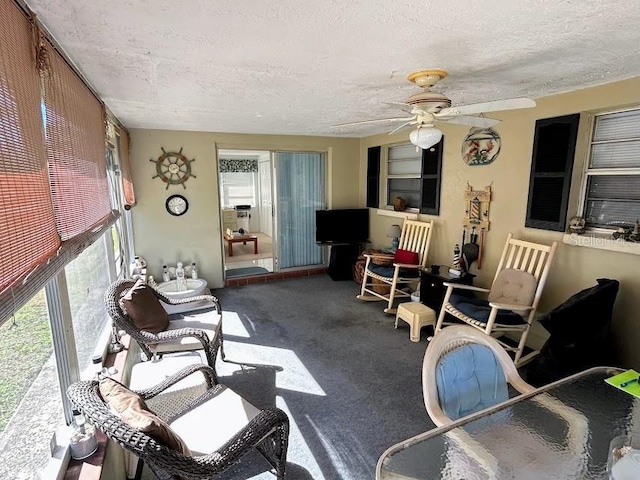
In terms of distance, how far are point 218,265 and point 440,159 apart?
3.30 m

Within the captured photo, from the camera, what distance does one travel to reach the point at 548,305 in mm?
3037

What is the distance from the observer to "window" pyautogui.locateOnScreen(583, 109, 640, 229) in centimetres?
246

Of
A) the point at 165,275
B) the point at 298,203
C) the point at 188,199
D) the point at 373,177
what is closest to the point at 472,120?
the point at 373,177

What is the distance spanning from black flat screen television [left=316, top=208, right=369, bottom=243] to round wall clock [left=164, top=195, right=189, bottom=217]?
1.88m

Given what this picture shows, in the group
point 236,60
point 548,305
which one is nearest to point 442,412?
point 236,60

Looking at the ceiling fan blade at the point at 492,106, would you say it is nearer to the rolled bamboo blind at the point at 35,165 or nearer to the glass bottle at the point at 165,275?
the rolled bamboo blind at the point at 35,165

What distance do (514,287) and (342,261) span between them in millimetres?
2691

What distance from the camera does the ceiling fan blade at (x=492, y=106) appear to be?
1.75 m

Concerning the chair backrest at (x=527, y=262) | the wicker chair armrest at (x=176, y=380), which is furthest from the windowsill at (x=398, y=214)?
the wicker chair armrest at (x=176, y=380)

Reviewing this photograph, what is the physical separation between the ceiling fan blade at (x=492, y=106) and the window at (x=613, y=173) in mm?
1356

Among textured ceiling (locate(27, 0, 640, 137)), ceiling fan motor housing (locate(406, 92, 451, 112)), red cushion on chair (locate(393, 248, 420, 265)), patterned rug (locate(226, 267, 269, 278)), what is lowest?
patterned rug (locate(226, 267, 269, 278))

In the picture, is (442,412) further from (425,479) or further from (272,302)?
(272,302)

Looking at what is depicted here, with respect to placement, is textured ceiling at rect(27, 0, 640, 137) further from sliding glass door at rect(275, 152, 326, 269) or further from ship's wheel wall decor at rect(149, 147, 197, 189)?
sliding glass door at rect(275, 152, 326, 269)

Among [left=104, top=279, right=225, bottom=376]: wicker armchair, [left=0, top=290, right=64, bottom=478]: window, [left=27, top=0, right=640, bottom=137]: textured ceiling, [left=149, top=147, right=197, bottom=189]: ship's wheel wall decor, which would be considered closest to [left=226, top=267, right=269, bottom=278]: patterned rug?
[left=149, top=147, right=197, bottom=189]: ship's wheel wall decor
